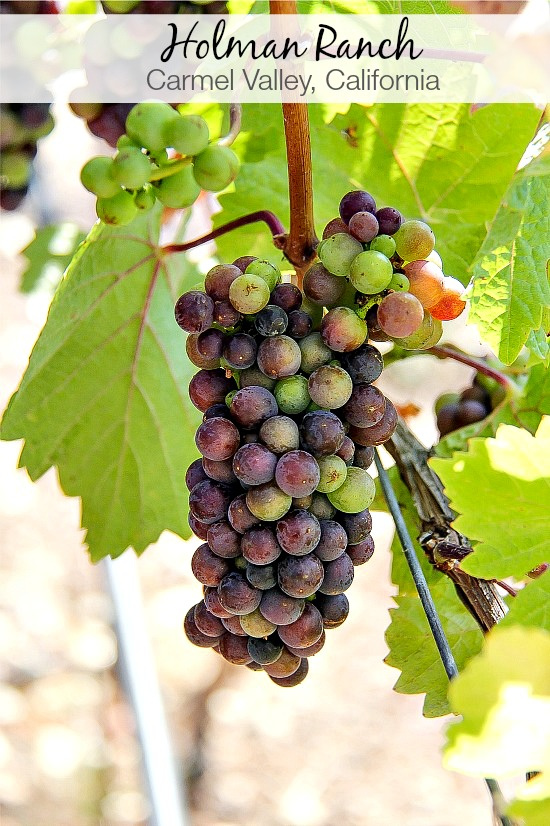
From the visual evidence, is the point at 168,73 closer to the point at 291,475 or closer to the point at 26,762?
the point at 291,475

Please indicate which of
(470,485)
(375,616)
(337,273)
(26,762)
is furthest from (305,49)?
(26,762)

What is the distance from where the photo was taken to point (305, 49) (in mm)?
466

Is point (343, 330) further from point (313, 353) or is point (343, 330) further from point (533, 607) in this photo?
point (533, 607)

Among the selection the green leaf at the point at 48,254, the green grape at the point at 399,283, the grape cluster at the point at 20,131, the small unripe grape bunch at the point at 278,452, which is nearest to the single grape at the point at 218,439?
the small unripe grape bunch at the point at 278,452

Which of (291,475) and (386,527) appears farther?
(386,527)

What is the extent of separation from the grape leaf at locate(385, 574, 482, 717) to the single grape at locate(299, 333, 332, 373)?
0.68ft

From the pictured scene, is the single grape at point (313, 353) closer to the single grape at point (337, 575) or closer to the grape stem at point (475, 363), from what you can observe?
the single grape at point (337, 575)

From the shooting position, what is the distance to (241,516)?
1.29 feet

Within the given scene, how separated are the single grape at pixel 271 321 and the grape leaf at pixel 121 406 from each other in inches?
10.4

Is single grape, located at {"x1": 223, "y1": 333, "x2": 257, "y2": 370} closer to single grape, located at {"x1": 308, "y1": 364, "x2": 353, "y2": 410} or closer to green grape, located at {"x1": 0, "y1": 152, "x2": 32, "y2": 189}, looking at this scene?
single grape, located at {"x1": 308, "y1": 364, "x2": 353, "y2": 410}

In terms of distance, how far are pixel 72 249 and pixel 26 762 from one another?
3.99 ft

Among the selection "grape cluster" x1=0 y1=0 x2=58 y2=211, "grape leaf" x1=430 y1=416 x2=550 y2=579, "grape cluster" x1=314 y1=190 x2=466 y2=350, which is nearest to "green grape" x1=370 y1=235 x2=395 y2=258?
"grape cluster" x1=314 y1=190 x2=466 y2=350

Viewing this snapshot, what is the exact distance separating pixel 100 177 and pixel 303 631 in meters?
0.28

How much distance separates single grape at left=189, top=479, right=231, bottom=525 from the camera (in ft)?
1.33
